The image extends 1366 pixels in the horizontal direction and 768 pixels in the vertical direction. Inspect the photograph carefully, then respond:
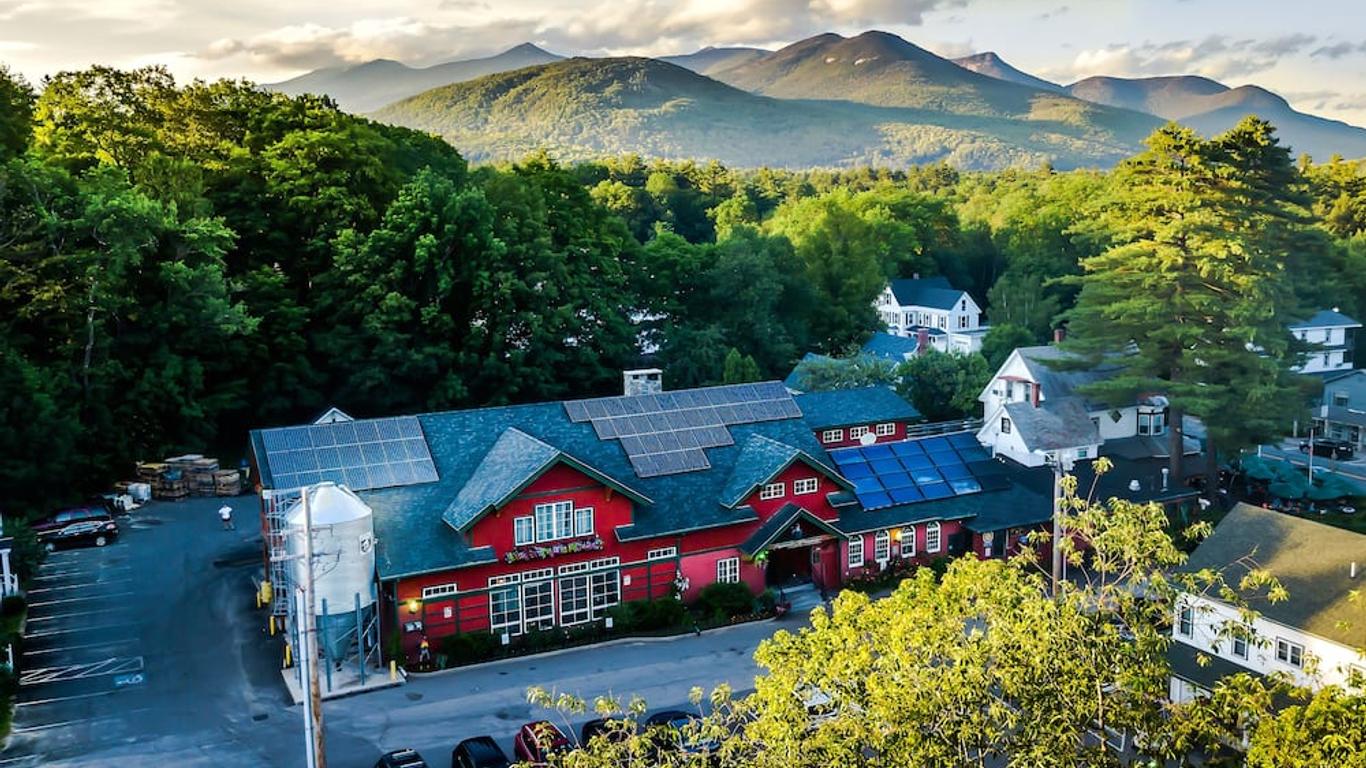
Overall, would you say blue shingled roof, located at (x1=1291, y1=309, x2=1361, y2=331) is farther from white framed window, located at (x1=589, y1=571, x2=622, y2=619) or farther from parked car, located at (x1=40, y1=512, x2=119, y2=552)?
parked car, located at (x1=40, y1=512, x2=119, y2=552)

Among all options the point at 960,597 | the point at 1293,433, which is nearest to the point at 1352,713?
the point at 960,597

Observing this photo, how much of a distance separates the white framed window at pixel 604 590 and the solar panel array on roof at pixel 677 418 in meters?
3.69

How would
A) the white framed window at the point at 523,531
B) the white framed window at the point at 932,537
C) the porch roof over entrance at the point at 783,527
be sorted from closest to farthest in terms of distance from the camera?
the white framed window at the point at 523,531
the porch roof over entrance at the point at 783,527
the white framed window at the point at 932,537

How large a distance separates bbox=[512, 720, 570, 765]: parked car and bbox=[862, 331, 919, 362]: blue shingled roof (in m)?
49.9

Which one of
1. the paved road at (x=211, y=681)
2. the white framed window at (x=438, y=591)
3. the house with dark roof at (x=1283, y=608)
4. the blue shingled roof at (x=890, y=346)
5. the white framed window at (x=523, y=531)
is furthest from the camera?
the blue shingled roof at (x=890, y=346)

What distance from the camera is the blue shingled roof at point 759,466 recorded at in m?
36.1

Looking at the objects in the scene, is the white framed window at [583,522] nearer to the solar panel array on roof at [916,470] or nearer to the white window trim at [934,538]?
the solar panel array on roof at [916,470]

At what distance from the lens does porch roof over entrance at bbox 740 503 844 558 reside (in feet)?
117

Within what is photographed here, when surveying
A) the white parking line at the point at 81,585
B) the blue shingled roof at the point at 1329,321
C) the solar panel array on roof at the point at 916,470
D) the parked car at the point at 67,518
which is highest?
the blue shingled roof at the point at 1329,321

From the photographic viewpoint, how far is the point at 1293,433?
198ft

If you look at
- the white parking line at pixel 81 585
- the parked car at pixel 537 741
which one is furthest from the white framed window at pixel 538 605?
the white parking line at pixel 81 585

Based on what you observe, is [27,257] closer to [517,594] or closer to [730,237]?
[517,594]

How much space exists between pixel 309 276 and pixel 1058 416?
37.0m

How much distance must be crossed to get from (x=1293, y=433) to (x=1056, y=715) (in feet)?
173
